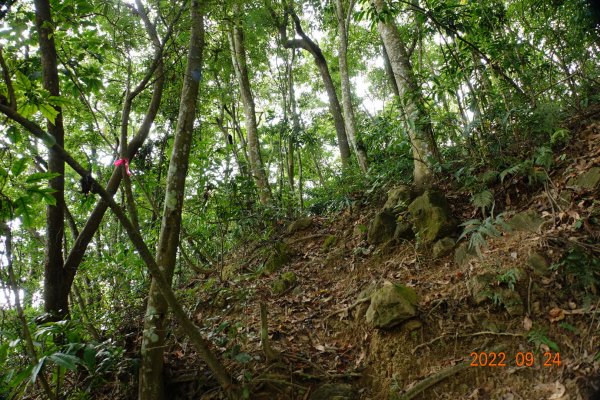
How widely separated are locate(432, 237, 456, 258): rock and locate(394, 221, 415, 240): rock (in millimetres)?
501

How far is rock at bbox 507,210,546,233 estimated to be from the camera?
4.07 metres

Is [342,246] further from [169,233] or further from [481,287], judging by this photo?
[169,233]

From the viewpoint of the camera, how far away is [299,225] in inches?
293

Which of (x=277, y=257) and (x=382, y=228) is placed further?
(x=277, y=257)

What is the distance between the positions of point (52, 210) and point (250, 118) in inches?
223

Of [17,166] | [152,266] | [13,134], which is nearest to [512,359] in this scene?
[152,266]

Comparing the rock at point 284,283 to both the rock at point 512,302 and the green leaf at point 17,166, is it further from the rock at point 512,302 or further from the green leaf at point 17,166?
the green leaf at point 17,166

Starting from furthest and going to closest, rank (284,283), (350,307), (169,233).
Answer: (284,283) → (350,307) → (169,233)

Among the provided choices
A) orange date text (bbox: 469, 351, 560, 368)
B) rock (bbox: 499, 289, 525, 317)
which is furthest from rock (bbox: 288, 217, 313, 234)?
orange date text (bbox: 469, 351, 560, 368)

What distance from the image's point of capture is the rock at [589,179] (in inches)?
156

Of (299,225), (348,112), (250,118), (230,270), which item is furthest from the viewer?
(250,118)

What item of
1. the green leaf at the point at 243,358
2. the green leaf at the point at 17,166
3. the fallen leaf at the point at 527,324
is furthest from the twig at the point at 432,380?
the green leaf at the point at 17,166

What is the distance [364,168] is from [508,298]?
4.84 metres

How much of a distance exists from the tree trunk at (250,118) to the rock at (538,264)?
18.3 feet
